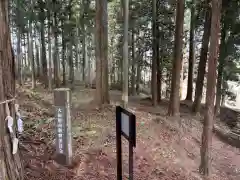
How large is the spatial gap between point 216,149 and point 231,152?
75cm

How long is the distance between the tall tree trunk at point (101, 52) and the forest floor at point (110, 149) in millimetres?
550

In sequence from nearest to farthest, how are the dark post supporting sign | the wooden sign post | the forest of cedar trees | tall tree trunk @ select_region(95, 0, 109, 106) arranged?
the dark post supporting sign
the forest of cedar trees
the wooden sign post
tall tree trunk @ select_region(95, 0, 109, 106)

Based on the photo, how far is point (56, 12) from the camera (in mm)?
16828

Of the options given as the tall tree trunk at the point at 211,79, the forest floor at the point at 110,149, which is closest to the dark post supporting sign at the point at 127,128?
the forest floor at the point at 110,149

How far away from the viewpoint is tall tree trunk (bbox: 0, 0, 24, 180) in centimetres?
343

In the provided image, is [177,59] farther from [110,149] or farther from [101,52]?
[110,149]

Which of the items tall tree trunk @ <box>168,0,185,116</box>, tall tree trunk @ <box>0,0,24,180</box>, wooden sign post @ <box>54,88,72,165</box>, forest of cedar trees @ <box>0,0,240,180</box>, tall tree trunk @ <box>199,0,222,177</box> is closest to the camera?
A: tall tree trunk @ <box>0,0,24,180</box>

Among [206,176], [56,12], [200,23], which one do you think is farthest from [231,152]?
[56,12]

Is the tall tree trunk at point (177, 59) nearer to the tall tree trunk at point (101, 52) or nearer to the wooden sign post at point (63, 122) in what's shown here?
the tall tree trunk at point (101, 52)

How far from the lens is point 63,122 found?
4895mm

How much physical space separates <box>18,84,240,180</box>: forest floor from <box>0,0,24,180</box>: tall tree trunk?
0.77 m

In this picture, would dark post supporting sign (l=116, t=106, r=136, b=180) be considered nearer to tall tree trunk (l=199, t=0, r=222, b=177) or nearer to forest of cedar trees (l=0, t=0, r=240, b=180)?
forest of cedar trees (l=0, t=0, r=240, b=180)

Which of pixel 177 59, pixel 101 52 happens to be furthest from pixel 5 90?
pixel 177 59

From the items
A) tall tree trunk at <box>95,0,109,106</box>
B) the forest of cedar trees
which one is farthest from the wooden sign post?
tall tree trunk at <box>95,0,109,106</box>
